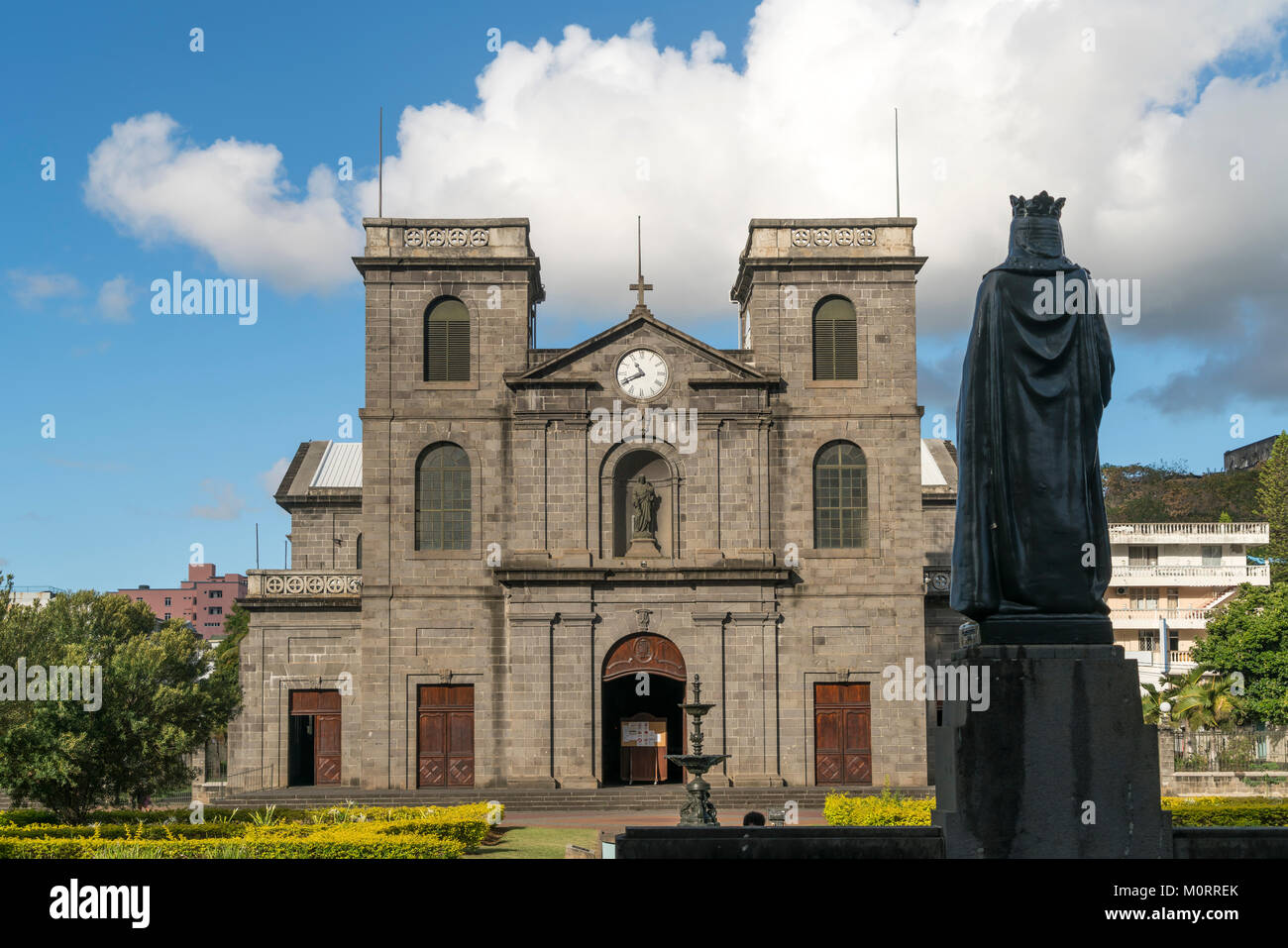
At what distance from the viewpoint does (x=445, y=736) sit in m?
35.6

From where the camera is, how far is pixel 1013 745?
30.5 ft


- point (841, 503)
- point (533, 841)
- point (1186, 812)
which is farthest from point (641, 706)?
point (1186, 812)

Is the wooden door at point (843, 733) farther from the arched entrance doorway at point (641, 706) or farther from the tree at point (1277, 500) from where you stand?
the tree at point (1277, 500)

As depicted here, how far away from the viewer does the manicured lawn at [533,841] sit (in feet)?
77.1

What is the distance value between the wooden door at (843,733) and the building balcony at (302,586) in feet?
44.6

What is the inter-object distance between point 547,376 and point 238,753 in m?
13.8

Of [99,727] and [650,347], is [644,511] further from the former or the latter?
[99,727]

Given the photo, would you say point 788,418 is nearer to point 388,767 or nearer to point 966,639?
point 388,767

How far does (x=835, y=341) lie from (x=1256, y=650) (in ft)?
62.7

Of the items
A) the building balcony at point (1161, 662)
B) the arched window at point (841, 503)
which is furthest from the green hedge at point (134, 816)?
the building balcony at point (1161, 662)

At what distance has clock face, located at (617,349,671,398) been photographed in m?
36.6

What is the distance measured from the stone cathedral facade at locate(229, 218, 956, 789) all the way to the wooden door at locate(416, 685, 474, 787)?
2.4 inches

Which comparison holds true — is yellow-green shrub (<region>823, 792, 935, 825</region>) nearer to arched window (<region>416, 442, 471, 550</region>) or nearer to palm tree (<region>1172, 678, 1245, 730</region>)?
arched window (<region>416, 442, 471, 550</region>)

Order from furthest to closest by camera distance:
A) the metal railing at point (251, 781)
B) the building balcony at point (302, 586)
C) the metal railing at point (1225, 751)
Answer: the building balcony at point (302, 586) < the metal railing at point (251, 781) < the metal railing at point (1225, 751)
